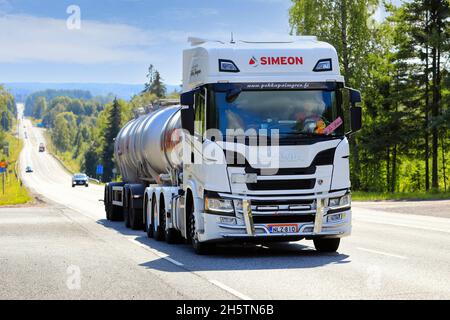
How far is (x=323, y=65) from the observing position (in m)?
15.4

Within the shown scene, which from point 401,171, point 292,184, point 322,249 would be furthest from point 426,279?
point 401,171

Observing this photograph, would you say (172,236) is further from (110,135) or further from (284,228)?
(110,135)

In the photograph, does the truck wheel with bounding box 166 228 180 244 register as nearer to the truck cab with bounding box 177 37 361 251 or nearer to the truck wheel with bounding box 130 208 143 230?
the truck cab with bounding box 177 37 361 251

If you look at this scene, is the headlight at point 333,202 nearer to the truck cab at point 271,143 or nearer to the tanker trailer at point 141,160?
the truck cab at point 271,143

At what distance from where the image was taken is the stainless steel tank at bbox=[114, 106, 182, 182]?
20098 millimetres

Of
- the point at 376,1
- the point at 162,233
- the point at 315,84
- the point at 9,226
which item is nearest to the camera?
the point at 315,84

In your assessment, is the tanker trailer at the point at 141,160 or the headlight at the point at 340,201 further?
the tanker trailer at the point at 141,160

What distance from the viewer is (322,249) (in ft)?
53.2

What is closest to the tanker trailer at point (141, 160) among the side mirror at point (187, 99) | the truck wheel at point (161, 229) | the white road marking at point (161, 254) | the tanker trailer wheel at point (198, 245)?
the truck wheel at point (161, 229)

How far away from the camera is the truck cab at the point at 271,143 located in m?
14.7

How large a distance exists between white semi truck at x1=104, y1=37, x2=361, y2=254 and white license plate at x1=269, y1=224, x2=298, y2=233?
0.05 feet

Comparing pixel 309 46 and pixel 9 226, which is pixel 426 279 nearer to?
pixel 309 46

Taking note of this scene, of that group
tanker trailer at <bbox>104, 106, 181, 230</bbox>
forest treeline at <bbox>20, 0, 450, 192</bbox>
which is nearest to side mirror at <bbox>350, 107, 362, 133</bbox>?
tanker trailer at <bbox>104, 106, 181, 230</bbox>
